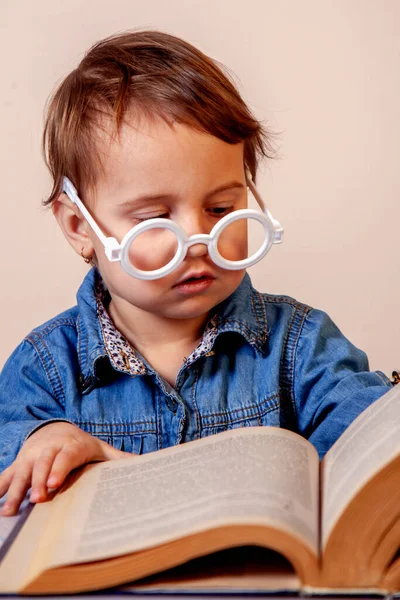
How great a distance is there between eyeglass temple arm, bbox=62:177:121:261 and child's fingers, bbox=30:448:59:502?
269 mm

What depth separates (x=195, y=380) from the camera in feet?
4.16

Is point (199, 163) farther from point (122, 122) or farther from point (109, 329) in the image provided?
point (109, 329)

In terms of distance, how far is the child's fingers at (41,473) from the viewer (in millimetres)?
922

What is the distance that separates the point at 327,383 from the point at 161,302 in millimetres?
264

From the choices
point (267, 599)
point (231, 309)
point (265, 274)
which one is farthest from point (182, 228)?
point (265, 274)

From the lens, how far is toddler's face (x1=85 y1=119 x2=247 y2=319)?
1108mm

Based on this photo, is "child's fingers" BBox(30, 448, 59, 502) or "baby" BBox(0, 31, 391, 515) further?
"baby" BBox(0, 31, 391, 515)

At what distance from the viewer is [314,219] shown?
1847 mm

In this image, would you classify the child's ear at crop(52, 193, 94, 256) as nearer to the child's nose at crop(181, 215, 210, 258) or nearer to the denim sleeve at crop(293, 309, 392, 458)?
the child's nose at crop(181, 215, 210, 258)

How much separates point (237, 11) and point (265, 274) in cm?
55

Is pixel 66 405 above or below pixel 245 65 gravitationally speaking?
below

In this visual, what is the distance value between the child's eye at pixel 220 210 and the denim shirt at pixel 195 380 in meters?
0.18

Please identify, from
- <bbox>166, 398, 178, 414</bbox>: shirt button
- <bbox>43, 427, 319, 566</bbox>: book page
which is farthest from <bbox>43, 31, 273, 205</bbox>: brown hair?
<bbox>43, 427, 319, 566</bbox>: book page

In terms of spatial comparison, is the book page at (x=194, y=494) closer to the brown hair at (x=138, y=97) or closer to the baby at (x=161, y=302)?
the baby at (x=161, y=302)
